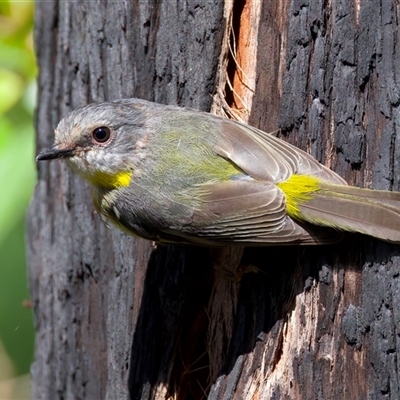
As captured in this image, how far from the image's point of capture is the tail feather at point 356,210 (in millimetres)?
3174

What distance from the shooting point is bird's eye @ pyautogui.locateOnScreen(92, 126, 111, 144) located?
3.91m

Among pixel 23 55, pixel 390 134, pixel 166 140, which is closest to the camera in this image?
pixel 390 134

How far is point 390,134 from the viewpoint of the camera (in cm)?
325

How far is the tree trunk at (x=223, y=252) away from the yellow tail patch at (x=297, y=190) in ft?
0.51

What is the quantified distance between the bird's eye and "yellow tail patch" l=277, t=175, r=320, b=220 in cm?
101

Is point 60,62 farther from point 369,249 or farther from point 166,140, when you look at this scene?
point 369,249

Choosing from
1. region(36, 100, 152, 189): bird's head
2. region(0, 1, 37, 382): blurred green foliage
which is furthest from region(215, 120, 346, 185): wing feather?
region(0, 1, 37, 382): blurred green foliage

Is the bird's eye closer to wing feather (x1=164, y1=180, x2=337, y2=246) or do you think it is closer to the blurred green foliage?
wing feather (x1=164, y1=180, x2=337, y2=246)

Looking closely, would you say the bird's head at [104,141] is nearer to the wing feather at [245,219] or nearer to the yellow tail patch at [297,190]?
the wing feather at [245,219]

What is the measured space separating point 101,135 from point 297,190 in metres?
1.12

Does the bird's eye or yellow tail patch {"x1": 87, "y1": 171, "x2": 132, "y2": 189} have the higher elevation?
the bird's eye

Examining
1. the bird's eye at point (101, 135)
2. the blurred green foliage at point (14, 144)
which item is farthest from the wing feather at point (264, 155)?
the blurred green foliage at point (14, 144)

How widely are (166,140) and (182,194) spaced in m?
0.39

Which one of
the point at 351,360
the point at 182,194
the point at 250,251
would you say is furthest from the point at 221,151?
the point at 351,360
